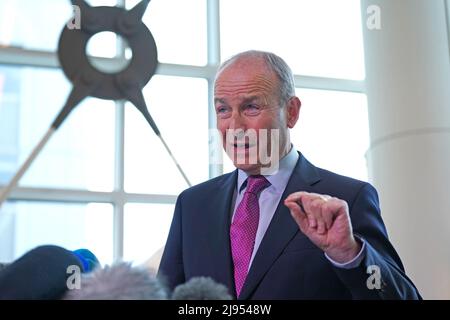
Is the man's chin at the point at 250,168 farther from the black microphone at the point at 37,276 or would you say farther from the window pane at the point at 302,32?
the window pane at the point at 302,32

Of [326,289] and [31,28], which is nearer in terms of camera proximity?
[326,289]

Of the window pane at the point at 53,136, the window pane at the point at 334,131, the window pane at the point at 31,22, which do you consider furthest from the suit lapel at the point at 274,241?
the window pane at the point at 334,131

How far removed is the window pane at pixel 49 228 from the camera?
238 inches

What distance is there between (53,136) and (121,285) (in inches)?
211

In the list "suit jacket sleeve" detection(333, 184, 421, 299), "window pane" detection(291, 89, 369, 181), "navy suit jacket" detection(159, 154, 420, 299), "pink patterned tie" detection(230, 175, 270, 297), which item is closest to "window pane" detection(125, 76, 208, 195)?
"window pane" detection(291, 89, 369, 181)

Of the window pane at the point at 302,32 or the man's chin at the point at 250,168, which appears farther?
the window pane at the point at 302,32

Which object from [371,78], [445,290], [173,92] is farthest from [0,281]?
[173,92]

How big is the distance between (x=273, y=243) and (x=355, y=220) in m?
0.19

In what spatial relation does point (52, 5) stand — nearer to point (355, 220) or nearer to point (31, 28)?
point (31, 28)

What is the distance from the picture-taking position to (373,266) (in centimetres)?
150

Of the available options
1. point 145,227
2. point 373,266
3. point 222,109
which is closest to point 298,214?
point 373,266

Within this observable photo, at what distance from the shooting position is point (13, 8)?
20.7ft

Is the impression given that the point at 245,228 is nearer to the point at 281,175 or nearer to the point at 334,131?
the point at 281,175

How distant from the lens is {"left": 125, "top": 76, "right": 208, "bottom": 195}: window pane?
20.6 ft
